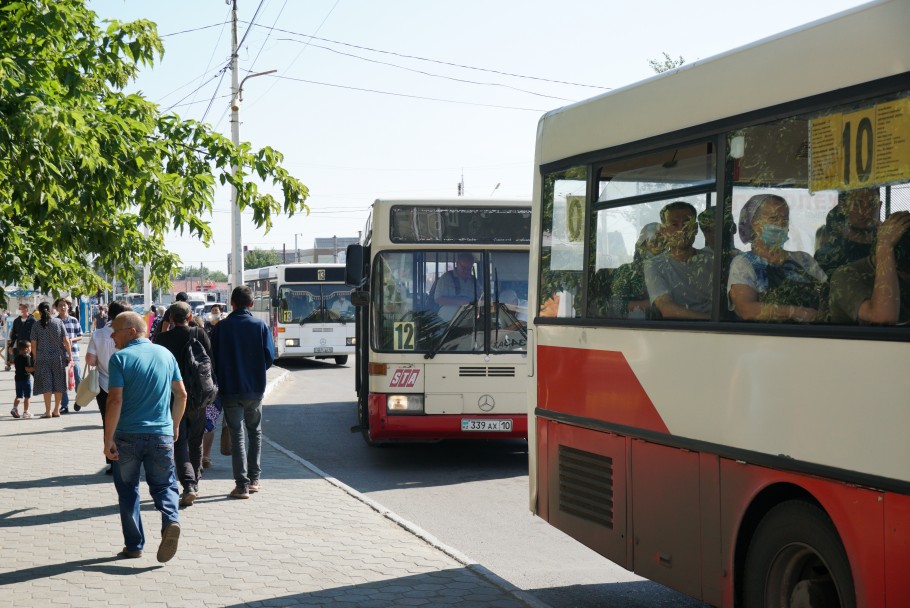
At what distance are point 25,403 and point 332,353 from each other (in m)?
13.9

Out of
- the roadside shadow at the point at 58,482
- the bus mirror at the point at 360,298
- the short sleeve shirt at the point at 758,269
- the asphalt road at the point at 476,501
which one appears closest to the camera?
the short sleeve shirt at the point at 758,269

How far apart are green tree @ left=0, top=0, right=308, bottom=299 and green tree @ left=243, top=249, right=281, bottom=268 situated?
13736 centimetres

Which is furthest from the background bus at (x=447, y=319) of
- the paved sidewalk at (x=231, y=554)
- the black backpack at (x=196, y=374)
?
the black backpack at (x=196, y=374)

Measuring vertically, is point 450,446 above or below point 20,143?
below

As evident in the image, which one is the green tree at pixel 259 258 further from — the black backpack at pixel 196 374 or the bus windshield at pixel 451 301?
the black backpack at pixel 196 374

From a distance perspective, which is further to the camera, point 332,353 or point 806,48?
point 332,353

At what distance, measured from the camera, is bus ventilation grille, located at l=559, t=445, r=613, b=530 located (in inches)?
254

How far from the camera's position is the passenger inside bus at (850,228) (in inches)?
173

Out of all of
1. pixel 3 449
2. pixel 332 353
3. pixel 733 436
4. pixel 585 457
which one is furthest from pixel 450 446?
pixel 332 353

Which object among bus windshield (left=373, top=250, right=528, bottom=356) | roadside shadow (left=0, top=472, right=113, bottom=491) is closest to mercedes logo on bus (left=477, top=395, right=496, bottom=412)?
bus windshield (left=373, top=250, right=528, bottom=356)

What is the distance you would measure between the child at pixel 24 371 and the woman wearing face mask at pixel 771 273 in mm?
15285

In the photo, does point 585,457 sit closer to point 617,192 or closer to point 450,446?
point 617,192

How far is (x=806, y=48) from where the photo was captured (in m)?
4.81

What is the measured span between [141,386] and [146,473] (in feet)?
2.09
